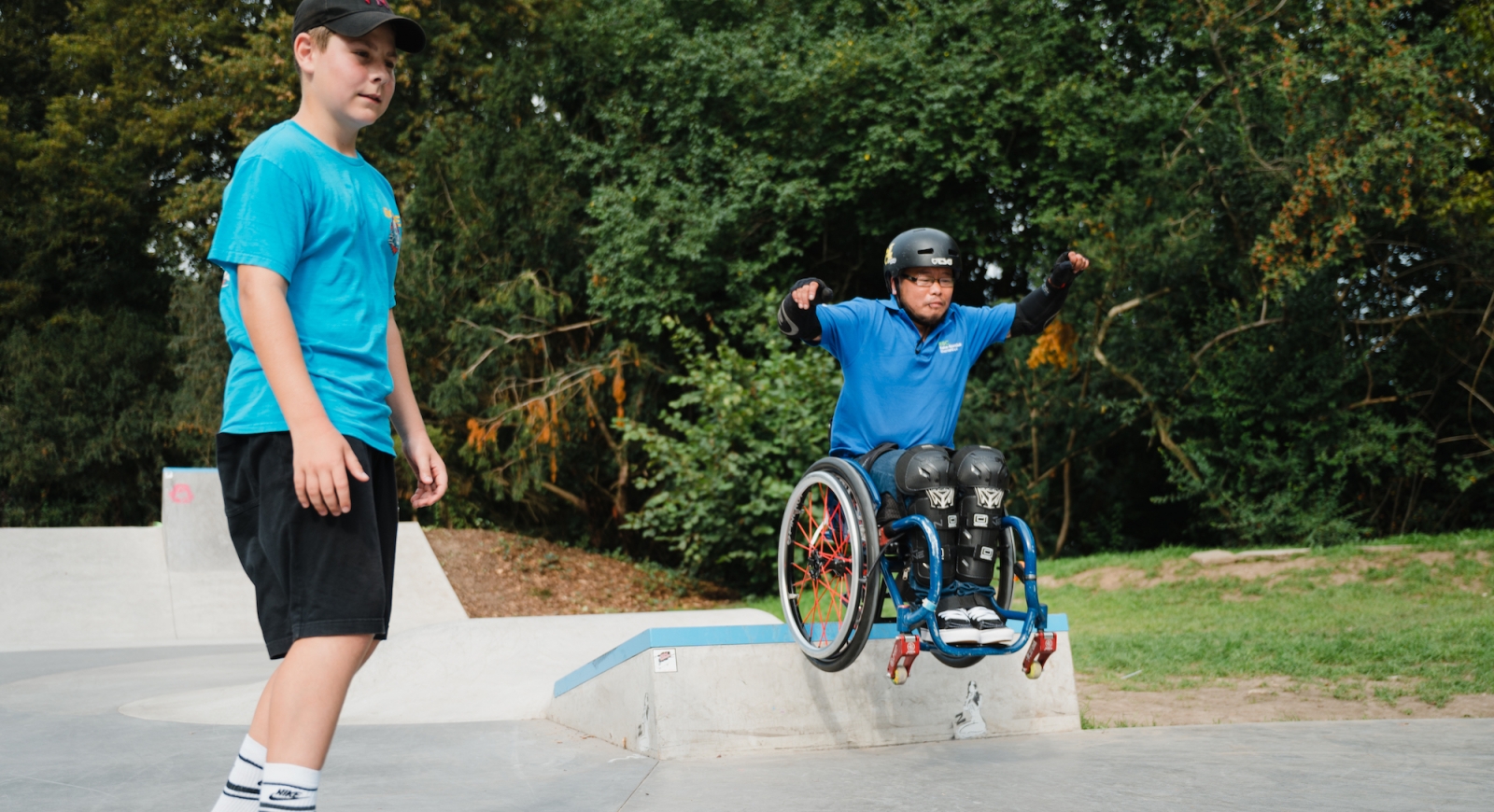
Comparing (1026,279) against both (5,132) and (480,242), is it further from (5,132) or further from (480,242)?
(5,132)

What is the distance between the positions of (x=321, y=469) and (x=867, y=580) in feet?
6.71

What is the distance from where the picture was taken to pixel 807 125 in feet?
50.0

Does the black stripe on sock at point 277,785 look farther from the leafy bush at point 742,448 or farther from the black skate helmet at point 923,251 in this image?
the leafy bush at point 742,448

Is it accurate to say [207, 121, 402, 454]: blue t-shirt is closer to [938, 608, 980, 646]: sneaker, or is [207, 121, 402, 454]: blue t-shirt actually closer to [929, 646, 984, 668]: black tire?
[938, 608, 980, 646]: sneaker

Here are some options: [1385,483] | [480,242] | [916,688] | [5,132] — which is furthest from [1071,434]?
[5,132]

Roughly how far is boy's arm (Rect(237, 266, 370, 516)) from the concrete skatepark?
1544mm

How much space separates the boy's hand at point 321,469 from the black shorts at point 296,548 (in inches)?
1.9

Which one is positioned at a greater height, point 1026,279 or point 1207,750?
point 1026,279

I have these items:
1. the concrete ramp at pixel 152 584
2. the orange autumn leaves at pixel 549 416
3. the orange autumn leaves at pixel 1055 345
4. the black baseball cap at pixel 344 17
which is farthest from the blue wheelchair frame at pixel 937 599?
the orange autumn leaves at pixel 549 416

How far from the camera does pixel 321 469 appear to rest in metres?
1.91

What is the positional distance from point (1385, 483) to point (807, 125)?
30.7ft

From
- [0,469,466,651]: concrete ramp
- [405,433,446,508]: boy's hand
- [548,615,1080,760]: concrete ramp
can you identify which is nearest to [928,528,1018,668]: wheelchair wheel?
[548,615,1080,760]: concrete ramp

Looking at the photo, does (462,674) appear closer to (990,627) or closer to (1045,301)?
(990,627)

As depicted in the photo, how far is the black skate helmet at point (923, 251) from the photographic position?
4.11 metres
